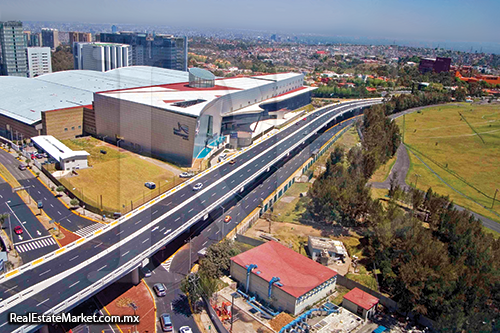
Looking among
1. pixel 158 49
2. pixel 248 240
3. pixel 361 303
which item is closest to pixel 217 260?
pixel 248 240

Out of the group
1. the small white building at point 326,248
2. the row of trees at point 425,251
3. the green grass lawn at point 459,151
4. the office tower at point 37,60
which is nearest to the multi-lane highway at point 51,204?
the small white building at point 326,248

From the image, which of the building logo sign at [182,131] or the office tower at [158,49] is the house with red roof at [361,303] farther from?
the office tower at [158,49]

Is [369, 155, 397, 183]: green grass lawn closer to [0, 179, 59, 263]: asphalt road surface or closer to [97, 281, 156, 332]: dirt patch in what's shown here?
[97, 281, 156, 332]: dirt patch

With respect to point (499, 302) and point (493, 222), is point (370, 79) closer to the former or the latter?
point (493, 222)

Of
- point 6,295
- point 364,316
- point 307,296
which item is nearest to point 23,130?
point 6,295

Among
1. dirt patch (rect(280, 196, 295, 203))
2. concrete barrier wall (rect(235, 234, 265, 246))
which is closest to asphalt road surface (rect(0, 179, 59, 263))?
concrete barrier wall (rect(235, 234, 265, 246))
